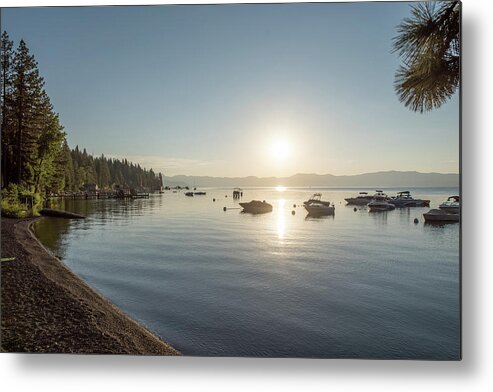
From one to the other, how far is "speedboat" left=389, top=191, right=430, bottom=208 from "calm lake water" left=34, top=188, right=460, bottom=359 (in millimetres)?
45

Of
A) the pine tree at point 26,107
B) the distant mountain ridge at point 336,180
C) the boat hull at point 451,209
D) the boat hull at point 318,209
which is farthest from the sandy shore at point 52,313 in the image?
the boat hull at point 451,209

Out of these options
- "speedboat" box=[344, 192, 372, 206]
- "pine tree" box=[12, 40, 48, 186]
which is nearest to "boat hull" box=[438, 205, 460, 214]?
"speedboat" box=[344, 192, 372, 206]

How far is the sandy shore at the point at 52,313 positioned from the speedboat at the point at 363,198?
172 cm

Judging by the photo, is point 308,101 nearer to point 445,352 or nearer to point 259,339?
point 259,339

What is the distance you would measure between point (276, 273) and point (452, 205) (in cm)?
130

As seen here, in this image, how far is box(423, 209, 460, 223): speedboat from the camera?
8.33 feet

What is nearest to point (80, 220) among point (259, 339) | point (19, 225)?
point (19, 225)

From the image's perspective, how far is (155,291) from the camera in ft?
9.57

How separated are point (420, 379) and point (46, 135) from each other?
130 inches

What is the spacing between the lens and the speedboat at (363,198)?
2.86 meters

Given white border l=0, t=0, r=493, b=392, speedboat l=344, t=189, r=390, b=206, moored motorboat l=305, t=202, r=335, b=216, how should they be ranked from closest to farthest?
1. white border l=0, t=0, r=493, b=392
2. speedboat l=344, t=189, r=390, b=206
3. moored motorboat l=305, t=202, r=335, b=216

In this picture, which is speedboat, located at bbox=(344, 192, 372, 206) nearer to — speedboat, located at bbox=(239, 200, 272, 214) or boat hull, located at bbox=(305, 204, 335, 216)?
boat hull, located at bbox=(305, 204, 335, 216)

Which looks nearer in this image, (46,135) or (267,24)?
(267,24)

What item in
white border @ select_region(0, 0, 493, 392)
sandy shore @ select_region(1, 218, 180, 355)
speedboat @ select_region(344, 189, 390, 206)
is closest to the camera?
white border @ select_region(0, 0, 493, 392)
